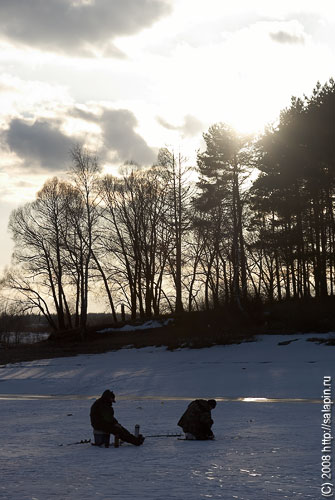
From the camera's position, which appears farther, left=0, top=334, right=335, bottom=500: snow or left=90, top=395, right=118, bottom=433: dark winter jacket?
left=90, top=395, right=118, bottom=433: dark winter jacket

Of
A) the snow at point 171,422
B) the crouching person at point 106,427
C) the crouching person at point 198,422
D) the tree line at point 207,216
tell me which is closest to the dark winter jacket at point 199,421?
the crouching person at point 198,422

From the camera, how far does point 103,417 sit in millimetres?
14172

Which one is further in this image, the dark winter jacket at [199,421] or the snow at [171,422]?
the dark winter jacket at [199,421]

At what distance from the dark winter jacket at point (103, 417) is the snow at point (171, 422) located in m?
0.52

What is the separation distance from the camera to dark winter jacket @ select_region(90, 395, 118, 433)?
46.4ft

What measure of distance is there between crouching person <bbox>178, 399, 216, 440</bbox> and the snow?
31 centimetres

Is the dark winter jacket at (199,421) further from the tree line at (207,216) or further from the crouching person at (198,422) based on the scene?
the tree line at (207,216)

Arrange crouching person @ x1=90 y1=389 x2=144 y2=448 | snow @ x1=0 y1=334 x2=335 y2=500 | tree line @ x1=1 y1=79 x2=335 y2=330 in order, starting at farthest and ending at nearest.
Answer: tree line @ x1=1 y1=79 x2=335 y2=330 → crouching person @ x1=90 y1=389 x2=144 y2=448 → snow @ x1=0 y1=334 x2=335 y2=500

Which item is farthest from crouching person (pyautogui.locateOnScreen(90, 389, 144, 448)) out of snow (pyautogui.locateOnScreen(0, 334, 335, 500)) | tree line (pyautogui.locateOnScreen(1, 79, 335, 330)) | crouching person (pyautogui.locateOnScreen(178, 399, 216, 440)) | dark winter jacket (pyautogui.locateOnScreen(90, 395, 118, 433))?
tree line (pyautogui.locateOnScreen(1, 79, 335, 330))

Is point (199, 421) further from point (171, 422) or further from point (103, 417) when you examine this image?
point (171, 422)

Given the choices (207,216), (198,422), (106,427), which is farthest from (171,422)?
(207,216)

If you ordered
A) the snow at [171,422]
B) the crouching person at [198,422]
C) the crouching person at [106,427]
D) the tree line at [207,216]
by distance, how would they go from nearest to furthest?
the snow at [171,422] → the crouching person at [106,427] → the crouching person at [198,422] → the tree line at [207,216]

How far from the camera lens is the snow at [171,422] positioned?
9836 mm

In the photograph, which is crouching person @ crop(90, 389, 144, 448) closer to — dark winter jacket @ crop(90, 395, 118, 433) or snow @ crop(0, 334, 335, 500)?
dark winter jacket @ crop(90, 395, 118, 433)
